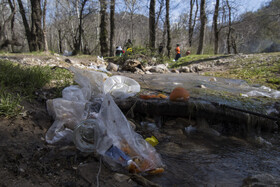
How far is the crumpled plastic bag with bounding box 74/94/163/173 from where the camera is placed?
152 centimetres

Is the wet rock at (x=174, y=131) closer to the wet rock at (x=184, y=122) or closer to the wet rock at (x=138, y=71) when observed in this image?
the wet rock at (x=184, y=122)

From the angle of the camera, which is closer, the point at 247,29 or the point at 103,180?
the point at 103,180

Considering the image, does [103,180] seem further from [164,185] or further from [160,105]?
[160,105]

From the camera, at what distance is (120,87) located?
2971 millimetres

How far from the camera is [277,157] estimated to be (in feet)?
6.67

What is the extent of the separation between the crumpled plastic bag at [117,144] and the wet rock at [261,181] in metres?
0.71

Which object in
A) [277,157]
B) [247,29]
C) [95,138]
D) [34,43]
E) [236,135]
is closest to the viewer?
[95,138]

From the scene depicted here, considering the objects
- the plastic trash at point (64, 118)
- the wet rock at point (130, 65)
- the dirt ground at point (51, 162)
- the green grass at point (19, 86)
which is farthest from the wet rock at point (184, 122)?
the wet rock at point (130, 65)

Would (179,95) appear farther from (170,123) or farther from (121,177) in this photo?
(121,177)

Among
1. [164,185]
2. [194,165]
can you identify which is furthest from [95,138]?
[194,165]

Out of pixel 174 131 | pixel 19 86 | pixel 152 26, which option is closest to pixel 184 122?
pixel 174 131

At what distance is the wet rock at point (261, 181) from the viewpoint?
149 cm

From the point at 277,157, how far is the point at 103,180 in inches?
73.5

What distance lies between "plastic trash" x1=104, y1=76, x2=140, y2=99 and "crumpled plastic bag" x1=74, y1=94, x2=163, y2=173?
3.81ft
